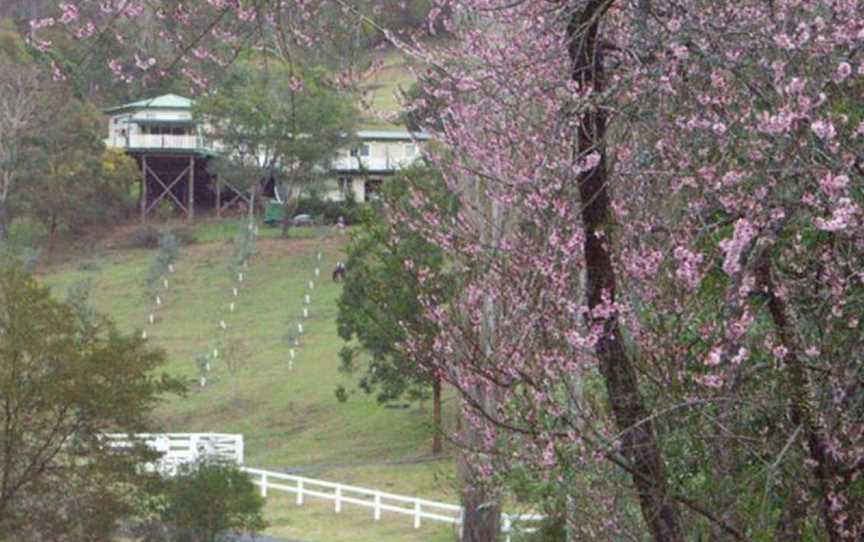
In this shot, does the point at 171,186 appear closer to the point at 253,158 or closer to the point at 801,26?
the point at 253,158

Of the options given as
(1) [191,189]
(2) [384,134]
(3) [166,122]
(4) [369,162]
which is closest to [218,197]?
(1) [191,189]

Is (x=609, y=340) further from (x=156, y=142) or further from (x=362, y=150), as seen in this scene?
(x=156, y=142)

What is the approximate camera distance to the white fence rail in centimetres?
2588

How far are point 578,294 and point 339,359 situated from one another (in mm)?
37914

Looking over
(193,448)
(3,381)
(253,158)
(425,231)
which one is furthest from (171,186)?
(425,231)

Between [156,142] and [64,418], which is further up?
[156,142]

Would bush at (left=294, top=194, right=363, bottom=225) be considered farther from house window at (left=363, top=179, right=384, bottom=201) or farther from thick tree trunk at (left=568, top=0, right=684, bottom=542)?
thick tree trunk at (left=568, top=0, right=684, bottom=542)

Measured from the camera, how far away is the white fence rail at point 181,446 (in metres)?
25.9

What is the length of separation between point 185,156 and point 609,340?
192 feet

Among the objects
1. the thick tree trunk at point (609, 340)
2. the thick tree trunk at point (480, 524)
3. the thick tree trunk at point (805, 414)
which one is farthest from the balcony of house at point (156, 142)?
the thick tree trunk at point (805, 414)

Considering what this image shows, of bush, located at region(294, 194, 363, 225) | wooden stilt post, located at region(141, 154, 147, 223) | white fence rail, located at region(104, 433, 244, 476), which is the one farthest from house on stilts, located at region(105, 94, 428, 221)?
white fence rail, located at region(104, 433, 244, 476)

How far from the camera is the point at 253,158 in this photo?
57.8 m

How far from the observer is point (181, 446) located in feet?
110

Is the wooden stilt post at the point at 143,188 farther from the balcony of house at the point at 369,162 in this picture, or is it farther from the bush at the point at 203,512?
the bush at the point at 203,512
